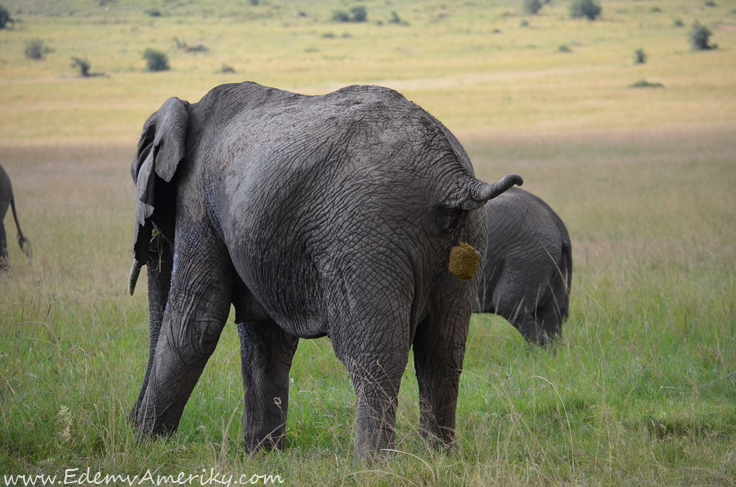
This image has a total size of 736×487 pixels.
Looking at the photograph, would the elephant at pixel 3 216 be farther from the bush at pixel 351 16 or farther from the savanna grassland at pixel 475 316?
the bush at pixel 351 16

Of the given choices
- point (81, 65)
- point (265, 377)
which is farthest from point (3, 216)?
point (81, 65)

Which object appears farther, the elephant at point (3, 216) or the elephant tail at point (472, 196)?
the elephant at point (3, 216)

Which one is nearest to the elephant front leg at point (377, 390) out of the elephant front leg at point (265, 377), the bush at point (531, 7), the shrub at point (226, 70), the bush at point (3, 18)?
the elephant front leg at point (265, 377)

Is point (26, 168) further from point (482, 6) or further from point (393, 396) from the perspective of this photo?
point (482, 6)

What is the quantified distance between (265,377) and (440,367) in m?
1.37

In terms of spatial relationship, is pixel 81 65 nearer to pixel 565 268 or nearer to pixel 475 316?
pixel 475 316

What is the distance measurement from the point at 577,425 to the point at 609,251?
686 cm

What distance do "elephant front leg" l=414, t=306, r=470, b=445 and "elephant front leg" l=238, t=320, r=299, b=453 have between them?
1122 mm

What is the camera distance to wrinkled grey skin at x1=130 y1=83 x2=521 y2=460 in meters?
3.13

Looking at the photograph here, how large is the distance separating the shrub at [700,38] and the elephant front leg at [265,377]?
159 feet

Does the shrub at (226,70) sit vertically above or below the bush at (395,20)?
below

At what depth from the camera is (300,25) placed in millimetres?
58781

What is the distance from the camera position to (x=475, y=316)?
786 centimetres

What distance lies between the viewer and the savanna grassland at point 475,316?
3939mm
